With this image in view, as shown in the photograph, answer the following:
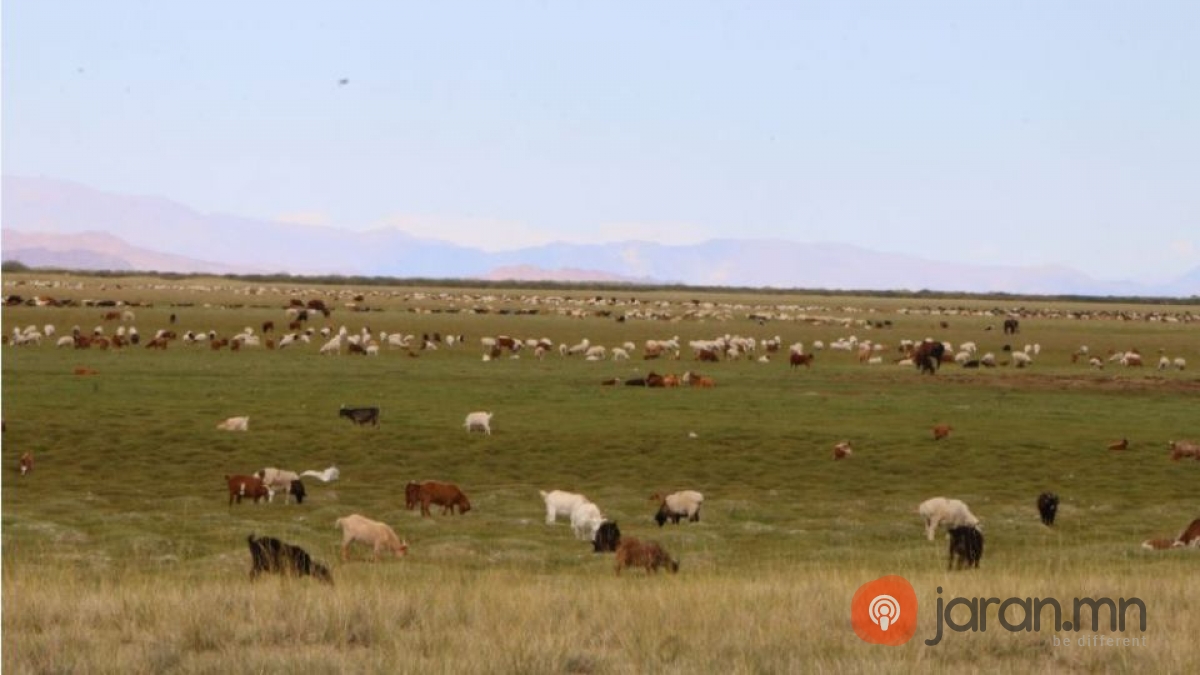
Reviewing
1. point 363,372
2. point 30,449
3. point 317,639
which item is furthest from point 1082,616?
point 363,372

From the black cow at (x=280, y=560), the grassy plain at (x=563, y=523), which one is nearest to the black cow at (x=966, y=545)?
the grassy plain at (x=563, y=523)

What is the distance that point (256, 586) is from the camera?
44.4 feet

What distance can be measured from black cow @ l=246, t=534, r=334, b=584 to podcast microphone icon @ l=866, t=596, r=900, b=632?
5618 mm

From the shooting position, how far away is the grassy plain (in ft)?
36.3

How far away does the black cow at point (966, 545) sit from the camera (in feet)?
60.3

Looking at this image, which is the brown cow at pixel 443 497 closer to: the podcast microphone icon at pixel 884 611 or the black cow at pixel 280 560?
the black cow at pixel 280 560

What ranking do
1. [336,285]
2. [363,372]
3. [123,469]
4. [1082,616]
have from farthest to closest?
1. [336,285]
2. [363,372]
3. [123,469]
4. [1082,616]

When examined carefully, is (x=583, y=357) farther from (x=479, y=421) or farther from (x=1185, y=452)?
(x=1185, y=452)

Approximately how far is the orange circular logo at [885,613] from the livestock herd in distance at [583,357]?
4996 mm

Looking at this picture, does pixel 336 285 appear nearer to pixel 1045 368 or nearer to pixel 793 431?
pixel 1045 368

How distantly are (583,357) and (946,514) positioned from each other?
37279mm

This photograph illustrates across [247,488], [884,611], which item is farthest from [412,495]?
[884,611]

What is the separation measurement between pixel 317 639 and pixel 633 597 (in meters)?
2.99

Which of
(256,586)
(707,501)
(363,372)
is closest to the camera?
(256,586)
